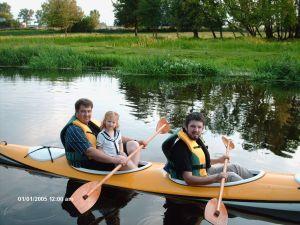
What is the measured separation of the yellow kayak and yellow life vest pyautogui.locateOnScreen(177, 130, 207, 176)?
221 mm

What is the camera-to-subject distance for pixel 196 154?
4.91 m

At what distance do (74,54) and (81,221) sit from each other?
16418 mm

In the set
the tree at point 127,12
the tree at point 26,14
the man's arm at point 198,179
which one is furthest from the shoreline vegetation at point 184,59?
the tree at point 26,14

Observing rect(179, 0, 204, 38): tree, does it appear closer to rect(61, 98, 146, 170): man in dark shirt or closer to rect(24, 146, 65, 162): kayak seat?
rect(24, 146, 65, 162): kayak seat

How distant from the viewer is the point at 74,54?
20484mm

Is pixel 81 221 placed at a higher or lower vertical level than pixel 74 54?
lower

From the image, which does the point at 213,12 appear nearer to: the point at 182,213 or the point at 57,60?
the point at 57,60

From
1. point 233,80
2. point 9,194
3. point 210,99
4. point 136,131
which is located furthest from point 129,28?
point 9,194

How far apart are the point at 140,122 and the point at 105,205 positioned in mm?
4481

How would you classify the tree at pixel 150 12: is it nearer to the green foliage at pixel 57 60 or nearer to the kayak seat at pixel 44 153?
the green foliage at pixel 57 60

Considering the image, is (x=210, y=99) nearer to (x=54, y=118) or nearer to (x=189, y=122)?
(x=54, y=118)

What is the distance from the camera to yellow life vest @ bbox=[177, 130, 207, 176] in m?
4.86

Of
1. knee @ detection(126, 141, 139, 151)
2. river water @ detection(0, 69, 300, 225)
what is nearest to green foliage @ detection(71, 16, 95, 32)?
river water @ detection(0, 69, 300, 225)

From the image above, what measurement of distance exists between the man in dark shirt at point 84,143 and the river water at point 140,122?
39 cm
